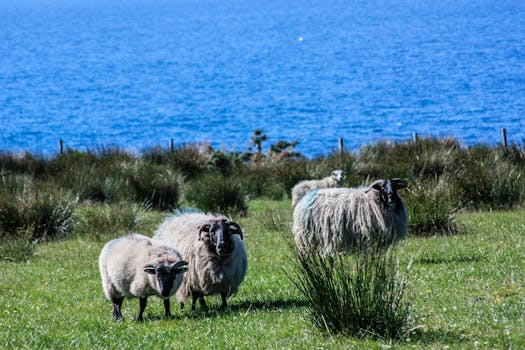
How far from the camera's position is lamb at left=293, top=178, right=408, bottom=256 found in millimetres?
12109

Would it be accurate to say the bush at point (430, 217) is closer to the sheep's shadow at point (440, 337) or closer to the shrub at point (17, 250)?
the shrub at point (17, 250)

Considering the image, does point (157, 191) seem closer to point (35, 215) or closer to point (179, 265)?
point (35, 215)

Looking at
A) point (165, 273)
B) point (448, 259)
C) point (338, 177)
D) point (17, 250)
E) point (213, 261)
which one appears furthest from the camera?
point (338, 177)

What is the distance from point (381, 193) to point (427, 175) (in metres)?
11.1

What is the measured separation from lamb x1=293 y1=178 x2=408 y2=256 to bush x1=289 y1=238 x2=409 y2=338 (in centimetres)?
452

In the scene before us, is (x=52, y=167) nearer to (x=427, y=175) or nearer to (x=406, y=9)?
(x=427, y=175)

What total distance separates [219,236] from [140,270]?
106 cm

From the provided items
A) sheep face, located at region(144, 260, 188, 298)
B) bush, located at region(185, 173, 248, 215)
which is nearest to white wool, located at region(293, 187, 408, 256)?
sheep face, located at region(144, 260, 188, 298)

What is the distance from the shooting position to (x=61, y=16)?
534 ft

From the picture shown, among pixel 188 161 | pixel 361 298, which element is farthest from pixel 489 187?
pixel 361 298

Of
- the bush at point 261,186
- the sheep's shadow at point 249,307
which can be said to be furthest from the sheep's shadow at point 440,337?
the bush at point 261,186

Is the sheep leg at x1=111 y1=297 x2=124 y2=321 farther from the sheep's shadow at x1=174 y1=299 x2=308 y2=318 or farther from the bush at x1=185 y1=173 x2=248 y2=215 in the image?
the bush at x1=185 y1=173 x2=248 y2=215

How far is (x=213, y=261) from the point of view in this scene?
9.91 m

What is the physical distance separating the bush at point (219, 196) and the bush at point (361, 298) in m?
11.8
